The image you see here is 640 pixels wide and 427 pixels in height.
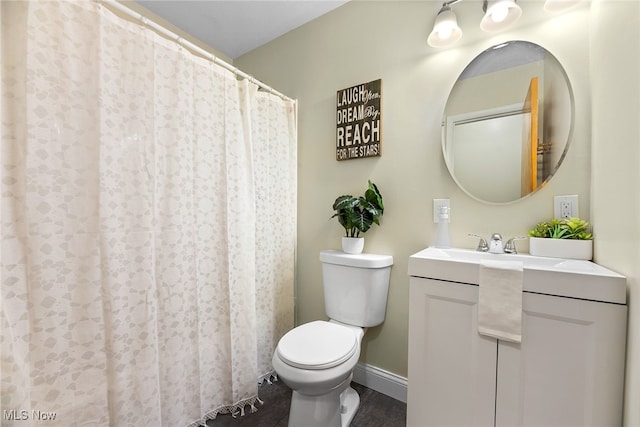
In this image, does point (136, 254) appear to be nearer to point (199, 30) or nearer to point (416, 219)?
point (416, 219)

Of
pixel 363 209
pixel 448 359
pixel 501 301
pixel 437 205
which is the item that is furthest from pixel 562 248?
pixel 363 209

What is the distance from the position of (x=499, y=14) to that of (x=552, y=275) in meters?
1.17

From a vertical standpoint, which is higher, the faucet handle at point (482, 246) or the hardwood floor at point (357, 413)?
the faucet handle at point (482, 246)

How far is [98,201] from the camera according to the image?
3.36 ft

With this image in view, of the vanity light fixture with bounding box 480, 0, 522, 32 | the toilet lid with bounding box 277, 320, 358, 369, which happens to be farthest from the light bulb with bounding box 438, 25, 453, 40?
the toilet lid with bounding box 277, 320, 358, 369

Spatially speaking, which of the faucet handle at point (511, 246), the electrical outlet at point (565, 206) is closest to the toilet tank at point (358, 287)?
the faucet handle at point (511, 246)

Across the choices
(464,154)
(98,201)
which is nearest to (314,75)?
(464,154)

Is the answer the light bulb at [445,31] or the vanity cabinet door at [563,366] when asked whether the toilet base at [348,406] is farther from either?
the light bulb at [445,31]

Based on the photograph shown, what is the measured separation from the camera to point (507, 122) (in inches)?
50.5

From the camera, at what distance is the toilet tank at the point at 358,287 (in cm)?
147

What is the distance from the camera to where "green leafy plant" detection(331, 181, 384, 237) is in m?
1.52

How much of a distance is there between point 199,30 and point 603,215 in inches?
104

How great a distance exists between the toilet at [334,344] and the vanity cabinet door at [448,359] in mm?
300

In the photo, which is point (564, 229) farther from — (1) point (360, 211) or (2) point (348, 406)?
(2) point (348, 406)
